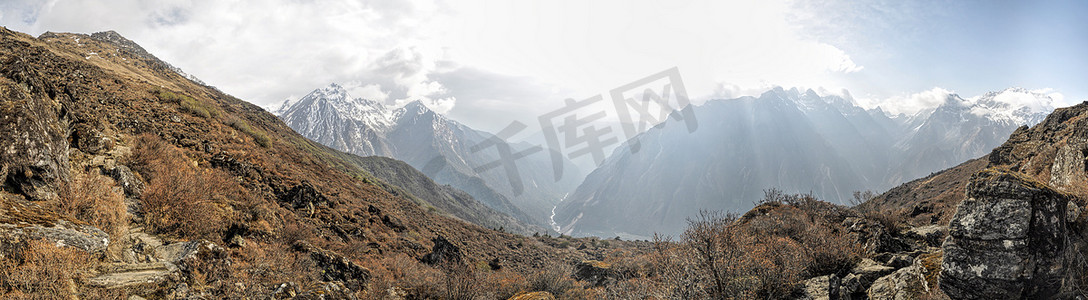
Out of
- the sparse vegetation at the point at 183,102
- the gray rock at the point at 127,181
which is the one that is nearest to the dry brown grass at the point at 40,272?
the gray rock at the point at 127,181

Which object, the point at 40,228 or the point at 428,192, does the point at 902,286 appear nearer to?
the point at 40,228

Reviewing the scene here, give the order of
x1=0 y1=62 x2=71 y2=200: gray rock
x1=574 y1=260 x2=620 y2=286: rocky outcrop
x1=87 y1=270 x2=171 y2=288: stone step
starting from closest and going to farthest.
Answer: x1=87 y1=270 x2=171 y2=288: stone step < x1=0 y1=62 x2=71 y2=200: gray rock < x1=574 y1=260 x2=620 y2=286: rocky outcrop

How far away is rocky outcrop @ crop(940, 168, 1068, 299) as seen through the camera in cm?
559

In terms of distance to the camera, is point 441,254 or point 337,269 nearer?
point 337,269

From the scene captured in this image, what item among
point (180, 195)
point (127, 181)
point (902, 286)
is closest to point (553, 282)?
point (902, 286)

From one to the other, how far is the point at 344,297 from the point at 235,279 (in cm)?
249

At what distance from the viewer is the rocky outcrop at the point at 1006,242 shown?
18.3 ft

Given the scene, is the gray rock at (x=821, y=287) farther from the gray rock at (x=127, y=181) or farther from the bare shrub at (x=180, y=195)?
the gray rock at (x=127, y=181)

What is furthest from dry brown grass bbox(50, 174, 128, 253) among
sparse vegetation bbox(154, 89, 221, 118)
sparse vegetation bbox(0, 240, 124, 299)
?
sparse vegetation bbox(154, 89, 221, 118)

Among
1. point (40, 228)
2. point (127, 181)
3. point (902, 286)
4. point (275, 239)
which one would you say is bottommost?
point (275, 239)

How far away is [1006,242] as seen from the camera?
5.81 meters

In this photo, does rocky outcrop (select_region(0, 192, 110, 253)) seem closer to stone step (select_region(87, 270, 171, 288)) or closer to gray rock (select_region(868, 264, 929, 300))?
stone step (select_region(87, 270, 171, 288))

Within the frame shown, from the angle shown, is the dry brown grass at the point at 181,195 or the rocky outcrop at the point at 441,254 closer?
the dry brown grass at the point at 181,195

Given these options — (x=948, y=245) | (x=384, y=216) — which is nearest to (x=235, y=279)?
(x=948, y=245)
